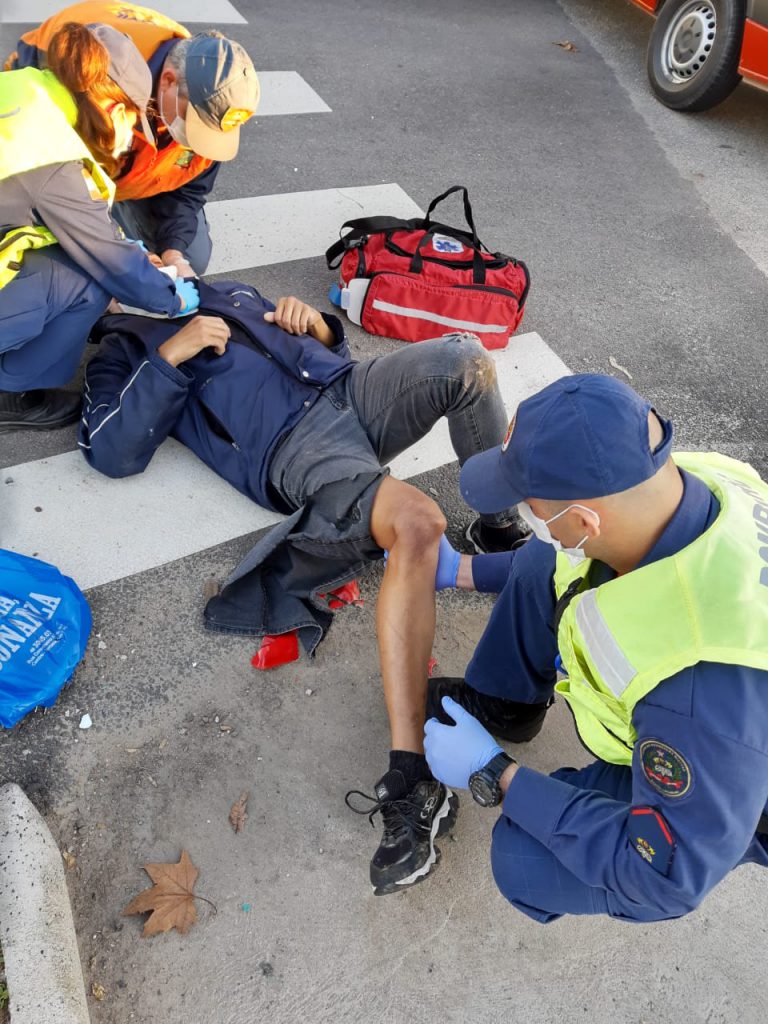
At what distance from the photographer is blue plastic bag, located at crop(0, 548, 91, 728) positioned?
8.35 ft

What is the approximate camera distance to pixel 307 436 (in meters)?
3.09

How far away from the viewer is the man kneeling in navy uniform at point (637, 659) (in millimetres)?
1756

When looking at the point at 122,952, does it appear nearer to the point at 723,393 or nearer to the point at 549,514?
the point at 549,514

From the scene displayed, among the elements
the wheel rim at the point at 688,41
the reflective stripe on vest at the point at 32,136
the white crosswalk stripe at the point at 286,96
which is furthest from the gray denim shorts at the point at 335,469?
the wheel rim at the point at 688,41

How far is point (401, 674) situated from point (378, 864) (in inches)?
21.9

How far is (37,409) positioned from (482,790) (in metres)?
2.29

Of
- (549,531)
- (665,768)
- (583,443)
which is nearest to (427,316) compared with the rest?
(549,531)

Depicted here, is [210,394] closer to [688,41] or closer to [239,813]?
[239,813]

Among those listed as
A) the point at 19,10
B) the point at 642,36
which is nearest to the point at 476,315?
the point at 19,10

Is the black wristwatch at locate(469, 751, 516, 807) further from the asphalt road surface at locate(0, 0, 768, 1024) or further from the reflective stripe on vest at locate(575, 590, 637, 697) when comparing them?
the reflective stripe on vest at locate(575, 590, 637, 697)

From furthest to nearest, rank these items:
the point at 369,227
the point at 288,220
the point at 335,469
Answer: the point at 288,220 → the point at 369,227 → the point at 335,469

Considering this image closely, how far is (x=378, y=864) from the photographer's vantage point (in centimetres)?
242

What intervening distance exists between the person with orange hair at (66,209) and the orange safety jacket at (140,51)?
0.74ft

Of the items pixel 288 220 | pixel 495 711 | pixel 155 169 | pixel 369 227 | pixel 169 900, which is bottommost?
pixel 169 900
